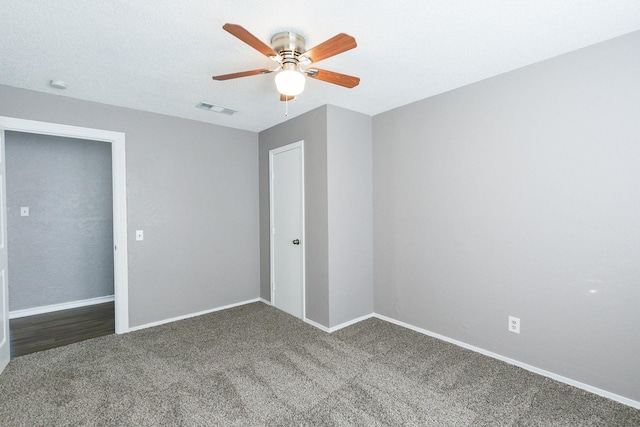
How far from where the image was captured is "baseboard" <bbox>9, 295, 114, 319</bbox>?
378 cm

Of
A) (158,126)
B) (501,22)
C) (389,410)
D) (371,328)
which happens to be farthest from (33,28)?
(371,328)

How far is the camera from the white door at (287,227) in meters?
3.60

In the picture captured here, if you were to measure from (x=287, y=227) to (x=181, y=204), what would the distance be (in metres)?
1.25

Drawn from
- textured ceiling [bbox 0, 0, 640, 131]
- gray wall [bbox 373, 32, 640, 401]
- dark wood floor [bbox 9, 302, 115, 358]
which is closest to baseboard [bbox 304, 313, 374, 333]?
gray wall [bbox 373, 32, 640, 401]

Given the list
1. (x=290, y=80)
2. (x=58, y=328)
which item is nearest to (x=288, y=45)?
(x=290, y=80)

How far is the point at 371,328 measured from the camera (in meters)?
3.31

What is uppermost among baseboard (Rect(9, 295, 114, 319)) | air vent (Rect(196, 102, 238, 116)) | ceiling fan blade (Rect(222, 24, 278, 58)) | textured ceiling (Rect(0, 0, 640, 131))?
air vent (Rect(196, 102, 238, 116))

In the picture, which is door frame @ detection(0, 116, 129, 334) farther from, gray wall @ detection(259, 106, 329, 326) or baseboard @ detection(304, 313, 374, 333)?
baseboard @ detection(304, 313, 374, 333)

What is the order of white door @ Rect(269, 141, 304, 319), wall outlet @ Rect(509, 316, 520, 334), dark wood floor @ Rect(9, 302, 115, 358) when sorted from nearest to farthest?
wall outlet @ Rect(509, 316, 520, 334), dark wood floor @ Rect(9, 302, 115, 358), white door @ Rect(269, 141, 304, 319)

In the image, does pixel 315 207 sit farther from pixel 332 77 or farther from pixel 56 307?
pixel 56 307

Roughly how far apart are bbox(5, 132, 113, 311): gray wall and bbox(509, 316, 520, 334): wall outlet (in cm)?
484

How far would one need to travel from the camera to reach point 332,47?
5.52 ft

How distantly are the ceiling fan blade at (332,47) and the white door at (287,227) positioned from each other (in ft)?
5.68

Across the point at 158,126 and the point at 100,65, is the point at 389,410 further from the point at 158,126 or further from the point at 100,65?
the point at 158,126
